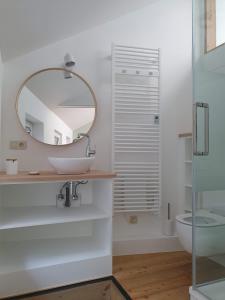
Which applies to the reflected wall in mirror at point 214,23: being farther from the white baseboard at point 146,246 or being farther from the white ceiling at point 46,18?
the white baseboard at point 146,246

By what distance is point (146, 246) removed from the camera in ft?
8.27

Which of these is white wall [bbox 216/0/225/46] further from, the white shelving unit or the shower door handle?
the white shelving unit

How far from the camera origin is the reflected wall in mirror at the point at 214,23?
186 centimetres

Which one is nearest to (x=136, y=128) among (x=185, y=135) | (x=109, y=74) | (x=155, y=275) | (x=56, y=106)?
(x=185, y=135)

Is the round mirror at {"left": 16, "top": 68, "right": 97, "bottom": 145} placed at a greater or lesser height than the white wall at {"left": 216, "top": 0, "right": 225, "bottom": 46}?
lesser

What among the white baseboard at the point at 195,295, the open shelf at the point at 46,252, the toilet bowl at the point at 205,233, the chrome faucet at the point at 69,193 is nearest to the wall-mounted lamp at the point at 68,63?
the chrome faucet at the point at 69,193

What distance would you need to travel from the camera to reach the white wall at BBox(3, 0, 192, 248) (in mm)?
2340

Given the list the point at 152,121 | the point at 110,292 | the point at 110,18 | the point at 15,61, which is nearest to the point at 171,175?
the point at 152,121

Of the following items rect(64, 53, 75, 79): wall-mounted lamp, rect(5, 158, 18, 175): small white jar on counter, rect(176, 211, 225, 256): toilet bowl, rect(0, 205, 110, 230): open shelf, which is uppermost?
rect(64, 53, 75, 79): wall-mounted lamp

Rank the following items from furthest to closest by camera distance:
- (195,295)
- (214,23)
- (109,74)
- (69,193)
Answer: (109,74) → (69,193) → (214,23) → (195,295)

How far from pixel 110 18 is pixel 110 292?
99.1 inches

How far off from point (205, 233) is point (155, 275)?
57 centimetres

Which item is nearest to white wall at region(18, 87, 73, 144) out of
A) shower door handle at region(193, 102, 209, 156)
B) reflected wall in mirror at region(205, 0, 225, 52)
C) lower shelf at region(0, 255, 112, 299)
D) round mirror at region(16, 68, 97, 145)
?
round mirror at region(16, 68, 97, 145)

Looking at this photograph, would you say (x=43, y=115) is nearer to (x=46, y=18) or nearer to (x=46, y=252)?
(x=46, y=18)
